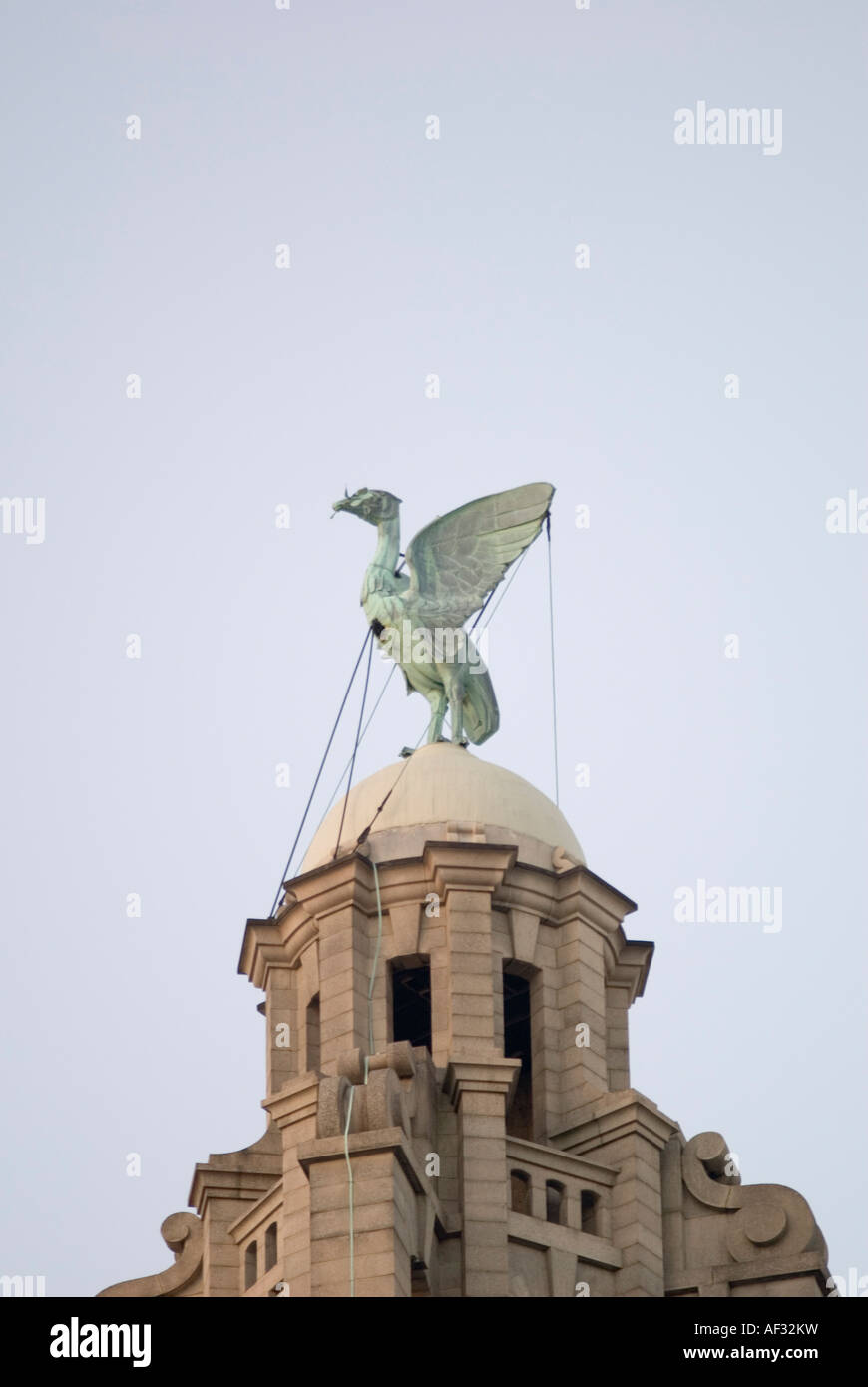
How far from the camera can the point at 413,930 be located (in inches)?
2601

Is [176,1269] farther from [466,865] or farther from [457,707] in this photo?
[457,707]

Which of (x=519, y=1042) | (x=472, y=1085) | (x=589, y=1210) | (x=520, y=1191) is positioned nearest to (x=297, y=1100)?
(x=472, y=1085)

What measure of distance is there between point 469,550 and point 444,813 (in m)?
6.91

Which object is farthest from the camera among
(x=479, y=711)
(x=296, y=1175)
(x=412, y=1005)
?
(x=479, y=711)

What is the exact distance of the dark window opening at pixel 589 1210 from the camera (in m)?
63.2

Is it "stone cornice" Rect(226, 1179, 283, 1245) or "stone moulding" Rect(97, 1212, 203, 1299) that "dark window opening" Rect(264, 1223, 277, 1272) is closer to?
"stone cornice" Rect(226, 1179, 283, 1245)

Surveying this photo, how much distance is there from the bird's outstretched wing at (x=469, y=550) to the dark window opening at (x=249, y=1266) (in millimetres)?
14053

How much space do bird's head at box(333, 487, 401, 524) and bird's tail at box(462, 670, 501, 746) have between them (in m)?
3.82

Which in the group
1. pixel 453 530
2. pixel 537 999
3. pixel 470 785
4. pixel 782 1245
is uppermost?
pixel 453 530

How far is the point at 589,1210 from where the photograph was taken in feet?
208

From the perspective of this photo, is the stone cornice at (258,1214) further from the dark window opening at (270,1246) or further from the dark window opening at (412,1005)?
the dark window opening at (412,1005)
